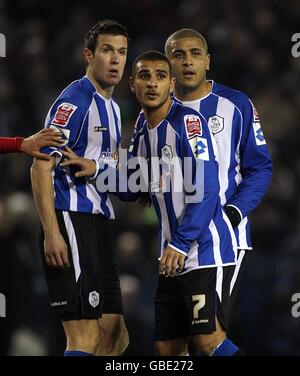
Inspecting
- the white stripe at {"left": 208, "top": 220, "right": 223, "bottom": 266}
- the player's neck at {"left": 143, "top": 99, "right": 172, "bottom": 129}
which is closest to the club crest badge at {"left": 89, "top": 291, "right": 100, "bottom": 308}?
the white stripe at {"left": 208, "top": 220, "right": 223, "bottom": 266}

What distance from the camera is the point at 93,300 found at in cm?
453

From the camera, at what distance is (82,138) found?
4594 mm

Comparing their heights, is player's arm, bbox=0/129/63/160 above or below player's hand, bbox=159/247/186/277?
above

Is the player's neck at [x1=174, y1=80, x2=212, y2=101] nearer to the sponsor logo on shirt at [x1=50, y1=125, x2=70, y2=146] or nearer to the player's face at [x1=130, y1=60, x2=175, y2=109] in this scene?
the player's face at [x1=130, y1=60, x2=175, y2=109]

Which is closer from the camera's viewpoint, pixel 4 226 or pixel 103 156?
pixel 103 156

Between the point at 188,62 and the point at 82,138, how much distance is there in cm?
59

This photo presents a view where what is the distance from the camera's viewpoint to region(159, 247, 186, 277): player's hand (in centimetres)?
426

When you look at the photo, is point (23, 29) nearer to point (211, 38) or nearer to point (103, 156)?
point (211, 38)

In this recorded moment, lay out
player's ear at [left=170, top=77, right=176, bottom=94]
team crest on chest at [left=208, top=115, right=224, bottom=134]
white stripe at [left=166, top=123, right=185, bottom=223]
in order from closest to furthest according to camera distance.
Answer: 1. white stripe at [left=166, top=123, right=185, bottom=223]
2. player's ear at [left=170, top=77, right=176, bottom=94]
3. team crest on chest at [left=208, top=115, right=224, bottom=134]

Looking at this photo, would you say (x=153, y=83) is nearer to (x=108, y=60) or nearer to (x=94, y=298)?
(x=108, y=60)

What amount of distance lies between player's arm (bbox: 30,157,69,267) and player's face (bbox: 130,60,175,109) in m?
0.52
